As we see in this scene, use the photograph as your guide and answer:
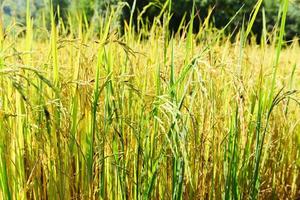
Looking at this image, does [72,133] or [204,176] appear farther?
[204,176]

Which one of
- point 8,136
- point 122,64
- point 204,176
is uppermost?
point 122,64

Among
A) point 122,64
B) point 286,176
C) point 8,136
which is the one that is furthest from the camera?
point 286,176

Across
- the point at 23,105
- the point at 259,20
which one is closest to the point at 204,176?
the point at 23,105

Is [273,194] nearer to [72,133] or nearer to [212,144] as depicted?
[212,144]

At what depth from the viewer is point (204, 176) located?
1.13 m

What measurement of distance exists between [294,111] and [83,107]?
95cm

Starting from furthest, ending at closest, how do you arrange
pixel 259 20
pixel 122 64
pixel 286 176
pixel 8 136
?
pixel 259 20 < pixel 286 176 < pixel 122 64 < pixel 8 136

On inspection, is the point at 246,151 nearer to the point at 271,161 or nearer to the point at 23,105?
the point at 271,161

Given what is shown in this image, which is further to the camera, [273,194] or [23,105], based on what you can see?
[273,194]

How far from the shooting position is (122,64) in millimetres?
1104

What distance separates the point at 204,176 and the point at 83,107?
0.40 metres

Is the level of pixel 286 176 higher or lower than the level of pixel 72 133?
lower

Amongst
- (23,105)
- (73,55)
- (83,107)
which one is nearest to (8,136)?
(23,105)

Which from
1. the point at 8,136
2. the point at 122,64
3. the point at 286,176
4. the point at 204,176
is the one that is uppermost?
the point at 122,64
